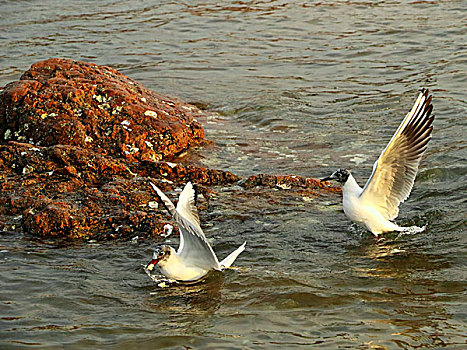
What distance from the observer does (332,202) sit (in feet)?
23.7

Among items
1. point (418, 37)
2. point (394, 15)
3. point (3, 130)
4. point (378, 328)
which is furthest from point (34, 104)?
point (394, 15)

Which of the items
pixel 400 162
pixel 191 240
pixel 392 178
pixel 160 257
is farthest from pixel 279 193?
pixel 160 257

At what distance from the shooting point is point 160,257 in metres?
5.47

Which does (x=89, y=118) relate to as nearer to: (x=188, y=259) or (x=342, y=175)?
(x=188, y=259)

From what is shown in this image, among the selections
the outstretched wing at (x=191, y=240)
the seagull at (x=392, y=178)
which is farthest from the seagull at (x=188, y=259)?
the seagull at (x=392, y=178)

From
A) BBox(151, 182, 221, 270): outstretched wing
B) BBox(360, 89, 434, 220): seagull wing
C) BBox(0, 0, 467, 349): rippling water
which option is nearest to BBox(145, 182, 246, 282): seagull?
BBox(151, 182, 221, 270): outstretched wing

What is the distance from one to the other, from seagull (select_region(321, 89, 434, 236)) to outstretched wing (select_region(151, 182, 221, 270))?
1.51m

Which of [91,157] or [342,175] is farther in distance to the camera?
[91,157]

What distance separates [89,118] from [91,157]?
855mm

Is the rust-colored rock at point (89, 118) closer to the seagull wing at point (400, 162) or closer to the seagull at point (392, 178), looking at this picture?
the seagull at point (392, 178)

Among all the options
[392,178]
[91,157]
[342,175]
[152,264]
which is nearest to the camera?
[152,264]

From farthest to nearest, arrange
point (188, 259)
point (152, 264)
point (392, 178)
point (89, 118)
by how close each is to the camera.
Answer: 1. point (89, 118)
2. point (392, 178)
3. point (188, 259)
4. point (152, 264)

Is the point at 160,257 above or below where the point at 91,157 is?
below

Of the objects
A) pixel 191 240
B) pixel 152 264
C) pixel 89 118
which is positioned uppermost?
pixel 89 118
